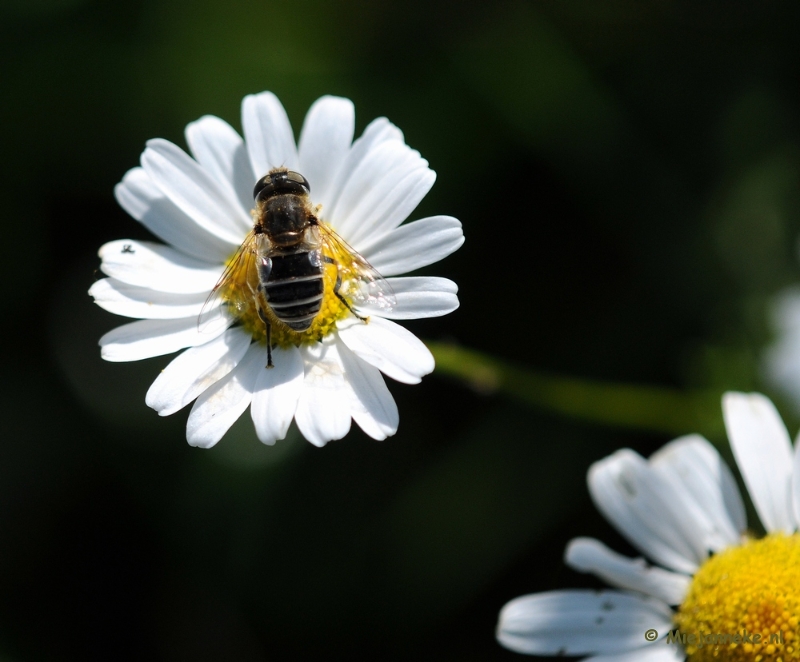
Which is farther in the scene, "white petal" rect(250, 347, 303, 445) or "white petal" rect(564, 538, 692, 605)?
"white petal" rect(564, 538, 692, 605)

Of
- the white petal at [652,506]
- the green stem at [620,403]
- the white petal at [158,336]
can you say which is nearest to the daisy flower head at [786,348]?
the green stem at [620,403]

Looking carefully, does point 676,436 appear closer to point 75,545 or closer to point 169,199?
point 169,199

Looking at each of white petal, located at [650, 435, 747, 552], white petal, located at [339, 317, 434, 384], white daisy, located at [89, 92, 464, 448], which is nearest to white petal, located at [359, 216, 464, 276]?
white daisy, located at [89, 92, 464, 448]

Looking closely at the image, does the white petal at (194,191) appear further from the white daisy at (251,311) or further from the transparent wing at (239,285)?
the transparent wing at (239,285)

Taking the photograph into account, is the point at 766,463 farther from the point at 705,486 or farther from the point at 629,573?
the point at 629,573

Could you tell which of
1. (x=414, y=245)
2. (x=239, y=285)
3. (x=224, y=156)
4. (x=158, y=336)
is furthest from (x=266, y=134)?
(x=158, y=336)

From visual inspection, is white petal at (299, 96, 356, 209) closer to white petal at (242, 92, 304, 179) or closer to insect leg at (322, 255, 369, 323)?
white petal at (242, 92, 304, 179)

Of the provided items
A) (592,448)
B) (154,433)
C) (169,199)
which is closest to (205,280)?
(169,199)
